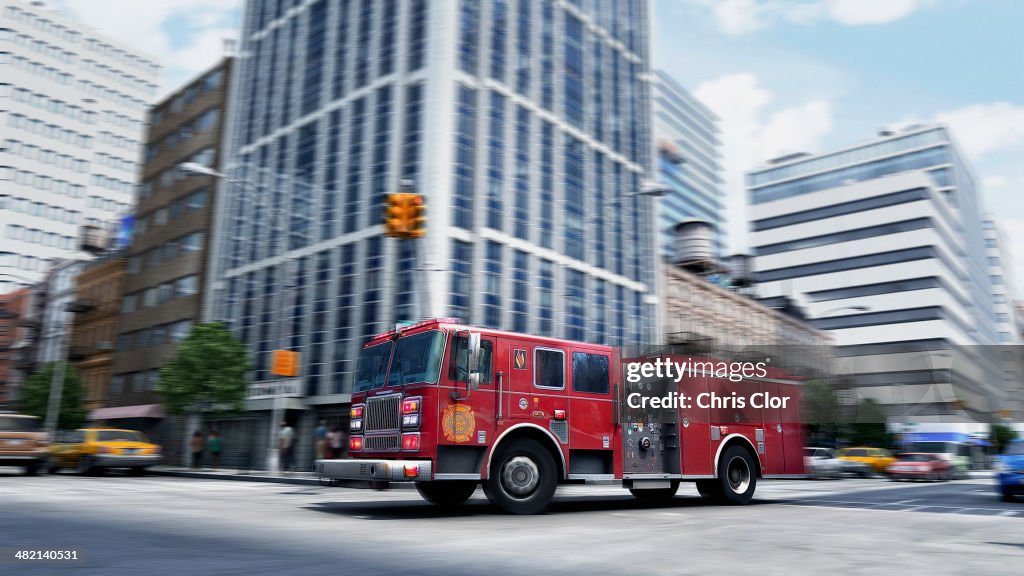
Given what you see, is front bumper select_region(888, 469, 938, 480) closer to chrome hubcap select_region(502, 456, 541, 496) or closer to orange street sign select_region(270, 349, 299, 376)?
orange street sign select_region(270, 349, 299, 376)

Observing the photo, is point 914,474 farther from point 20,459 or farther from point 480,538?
point 20,459

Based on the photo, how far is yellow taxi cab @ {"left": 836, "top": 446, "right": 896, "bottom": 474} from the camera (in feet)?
116

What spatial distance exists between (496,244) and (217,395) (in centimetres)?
1366

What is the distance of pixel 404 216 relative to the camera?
15.0 metres

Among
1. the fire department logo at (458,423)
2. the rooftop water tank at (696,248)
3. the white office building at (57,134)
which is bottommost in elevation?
the fire department logo at (458,423)

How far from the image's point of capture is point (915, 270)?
283 ft

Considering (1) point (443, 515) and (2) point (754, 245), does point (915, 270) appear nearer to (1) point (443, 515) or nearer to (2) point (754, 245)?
(2) point (754, 245)

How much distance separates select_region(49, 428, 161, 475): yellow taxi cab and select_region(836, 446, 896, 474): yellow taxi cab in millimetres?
29669

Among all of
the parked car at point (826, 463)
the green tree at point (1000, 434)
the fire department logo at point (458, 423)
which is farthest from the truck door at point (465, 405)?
the green tree at point (1000, 434)

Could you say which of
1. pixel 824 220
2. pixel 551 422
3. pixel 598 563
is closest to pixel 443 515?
pixel 551 422

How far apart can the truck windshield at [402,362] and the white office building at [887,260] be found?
7389cm

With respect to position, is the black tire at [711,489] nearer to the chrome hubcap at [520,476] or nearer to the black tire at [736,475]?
the black tire at [736,475]

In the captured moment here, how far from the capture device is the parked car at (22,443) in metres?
20.1

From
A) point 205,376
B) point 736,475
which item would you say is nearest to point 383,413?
point 736,475
